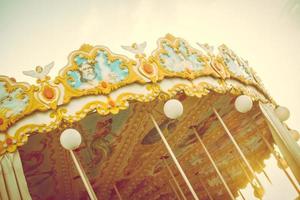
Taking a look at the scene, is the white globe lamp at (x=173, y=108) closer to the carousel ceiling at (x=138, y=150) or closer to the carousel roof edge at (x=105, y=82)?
the carousel roof edge at (x=105, y=82)

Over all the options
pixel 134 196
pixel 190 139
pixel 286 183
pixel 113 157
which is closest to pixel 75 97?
pixel 113 157

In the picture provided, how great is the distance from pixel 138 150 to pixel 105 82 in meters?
2.68

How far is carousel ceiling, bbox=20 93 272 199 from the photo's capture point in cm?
537

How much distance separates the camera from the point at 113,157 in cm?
646

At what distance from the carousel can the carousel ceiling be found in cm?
2

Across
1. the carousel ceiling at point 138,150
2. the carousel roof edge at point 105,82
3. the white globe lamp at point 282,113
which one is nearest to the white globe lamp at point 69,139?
the carousel roof edge at point 105,82

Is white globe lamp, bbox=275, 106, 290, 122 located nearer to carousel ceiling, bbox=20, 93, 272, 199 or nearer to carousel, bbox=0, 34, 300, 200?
carousel, bbox=0, 34, 300, 200

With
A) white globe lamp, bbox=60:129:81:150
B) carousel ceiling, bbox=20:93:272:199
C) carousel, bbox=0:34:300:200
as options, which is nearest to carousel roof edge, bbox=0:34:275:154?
carousel, bbox=0:34:300:200

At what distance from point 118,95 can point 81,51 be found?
85 cm

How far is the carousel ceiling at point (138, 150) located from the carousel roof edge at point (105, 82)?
1.95ft

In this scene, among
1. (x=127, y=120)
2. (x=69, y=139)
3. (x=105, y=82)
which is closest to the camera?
(x=69, y=139)

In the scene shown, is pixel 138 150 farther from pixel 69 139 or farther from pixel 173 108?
pixel 69 139

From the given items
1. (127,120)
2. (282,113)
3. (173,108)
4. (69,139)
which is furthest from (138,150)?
(282,113)

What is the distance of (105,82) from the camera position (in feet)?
14.5
